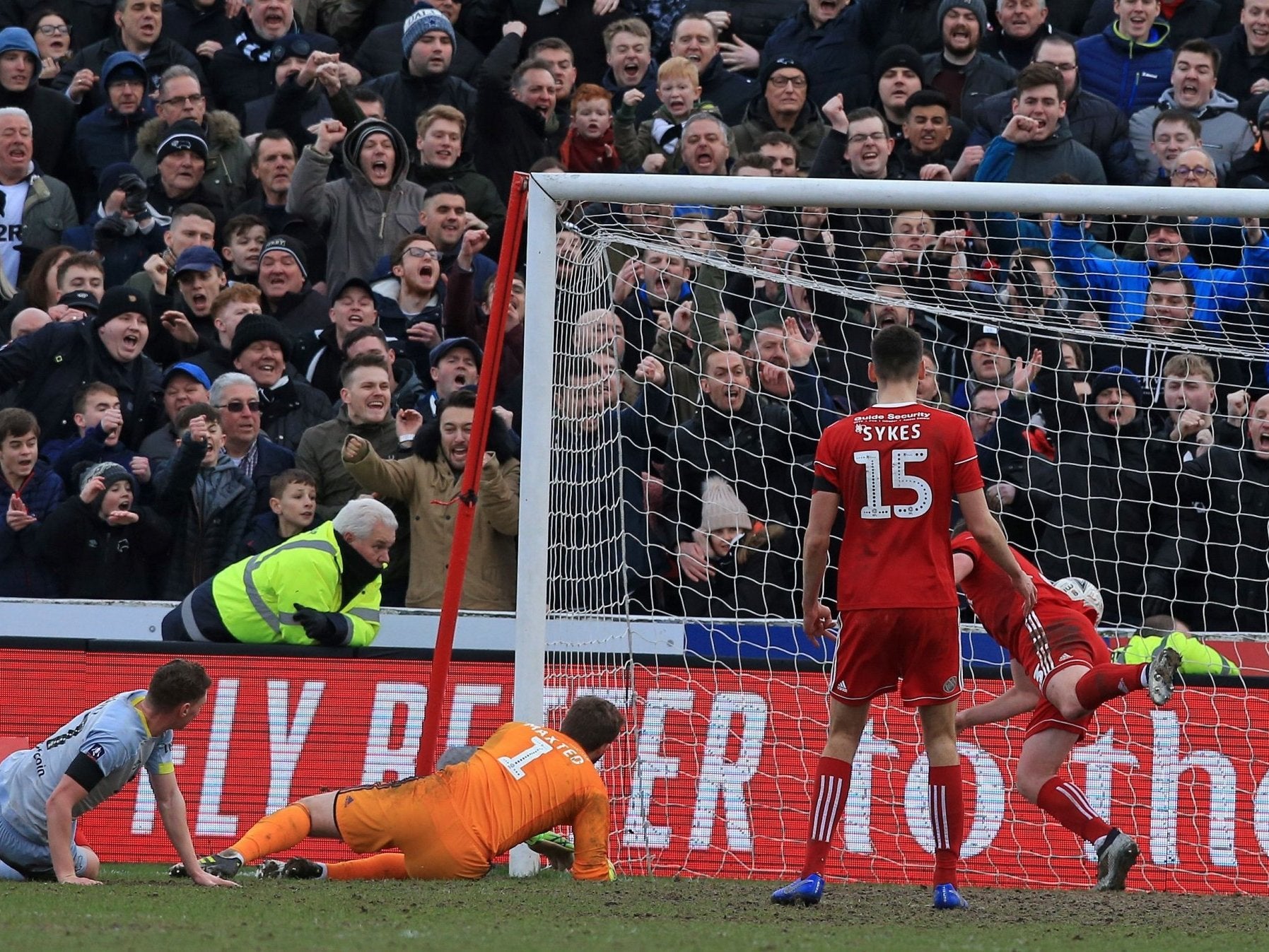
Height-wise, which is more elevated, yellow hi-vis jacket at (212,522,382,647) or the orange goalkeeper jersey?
yellow hi-vis jacket at (212,522,382,647)

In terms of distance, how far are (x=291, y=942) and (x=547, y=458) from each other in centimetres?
323

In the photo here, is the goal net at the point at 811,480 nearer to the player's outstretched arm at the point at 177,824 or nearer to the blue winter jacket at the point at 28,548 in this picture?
the player's outstretched arm at the point at 177,824

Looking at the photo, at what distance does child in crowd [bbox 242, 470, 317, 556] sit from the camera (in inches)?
383

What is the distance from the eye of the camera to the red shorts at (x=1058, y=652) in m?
7.58

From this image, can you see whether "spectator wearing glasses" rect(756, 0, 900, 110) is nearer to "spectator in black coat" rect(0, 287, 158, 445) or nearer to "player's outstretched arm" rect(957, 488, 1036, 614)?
"spectator in black coat" rect(0, 287, 158, 445)

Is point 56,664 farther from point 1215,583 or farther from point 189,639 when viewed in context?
point 1215,583

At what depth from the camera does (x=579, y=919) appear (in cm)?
602

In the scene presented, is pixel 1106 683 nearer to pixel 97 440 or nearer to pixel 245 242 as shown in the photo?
A: pixel 97 440

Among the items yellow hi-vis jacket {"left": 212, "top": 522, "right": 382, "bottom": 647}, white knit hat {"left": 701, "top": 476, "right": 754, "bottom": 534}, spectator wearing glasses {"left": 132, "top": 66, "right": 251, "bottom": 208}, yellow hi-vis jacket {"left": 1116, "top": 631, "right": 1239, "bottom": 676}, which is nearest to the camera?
yellow hi-vis jacket {"left": 212, "top": 522, "right": 382, "bottom": 647}

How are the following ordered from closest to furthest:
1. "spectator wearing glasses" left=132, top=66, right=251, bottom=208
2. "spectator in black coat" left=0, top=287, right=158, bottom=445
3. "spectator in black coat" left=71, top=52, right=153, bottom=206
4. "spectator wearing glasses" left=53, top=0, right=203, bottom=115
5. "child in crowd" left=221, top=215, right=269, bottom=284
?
"spectator in black coat" left=0, top=287, right=158, bottom=445
"child in crowd" left=221, top=215, right=269, bottom=284
"spectator wearing glasses" left=132, top=66, right=251, bottom=208
"spectator in black coat" left=71, top=52, right=153, bottom=206
"spectator wearing glasses" left=53, top=0, right=203, bottom=115

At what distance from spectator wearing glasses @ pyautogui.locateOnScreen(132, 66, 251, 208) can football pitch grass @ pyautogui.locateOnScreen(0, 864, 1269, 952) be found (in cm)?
650

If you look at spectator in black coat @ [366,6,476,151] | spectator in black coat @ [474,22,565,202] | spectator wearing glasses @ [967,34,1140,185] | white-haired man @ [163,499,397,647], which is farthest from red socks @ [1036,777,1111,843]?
spectator in black coat @ [366,6,476,151]

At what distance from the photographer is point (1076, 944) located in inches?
220

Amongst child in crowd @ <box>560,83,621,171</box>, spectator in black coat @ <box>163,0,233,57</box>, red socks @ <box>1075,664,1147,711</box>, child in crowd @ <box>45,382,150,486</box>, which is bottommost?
red socks @ <box>1075,664,1147,711</box>
